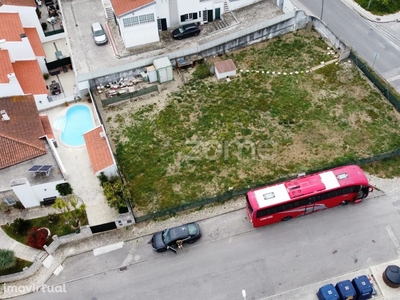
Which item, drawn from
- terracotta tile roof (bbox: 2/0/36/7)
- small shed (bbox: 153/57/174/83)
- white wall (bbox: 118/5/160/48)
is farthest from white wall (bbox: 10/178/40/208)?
terracotta tile roof (bbox: 2/0/36/7)

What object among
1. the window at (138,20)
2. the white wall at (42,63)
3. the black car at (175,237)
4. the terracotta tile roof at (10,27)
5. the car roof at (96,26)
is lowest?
the black car at (175,237)

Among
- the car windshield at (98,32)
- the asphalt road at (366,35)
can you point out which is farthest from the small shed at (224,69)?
the car windshield at (98,32)

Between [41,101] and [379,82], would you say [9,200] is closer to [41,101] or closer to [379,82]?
[41,101]

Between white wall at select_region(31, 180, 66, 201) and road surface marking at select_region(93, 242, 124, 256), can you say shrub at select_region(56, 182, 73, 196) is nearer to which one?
white wall at select_region(31, 180, 66, 201)

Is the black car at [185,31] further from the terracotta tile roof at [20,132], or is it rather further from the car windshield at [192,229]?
the car windshield at [192,229]

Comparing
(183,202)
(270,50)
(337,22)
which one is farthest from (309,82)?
(183,202)

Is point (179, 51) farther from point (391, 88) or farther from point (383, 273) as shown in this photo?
point (383, 273)
